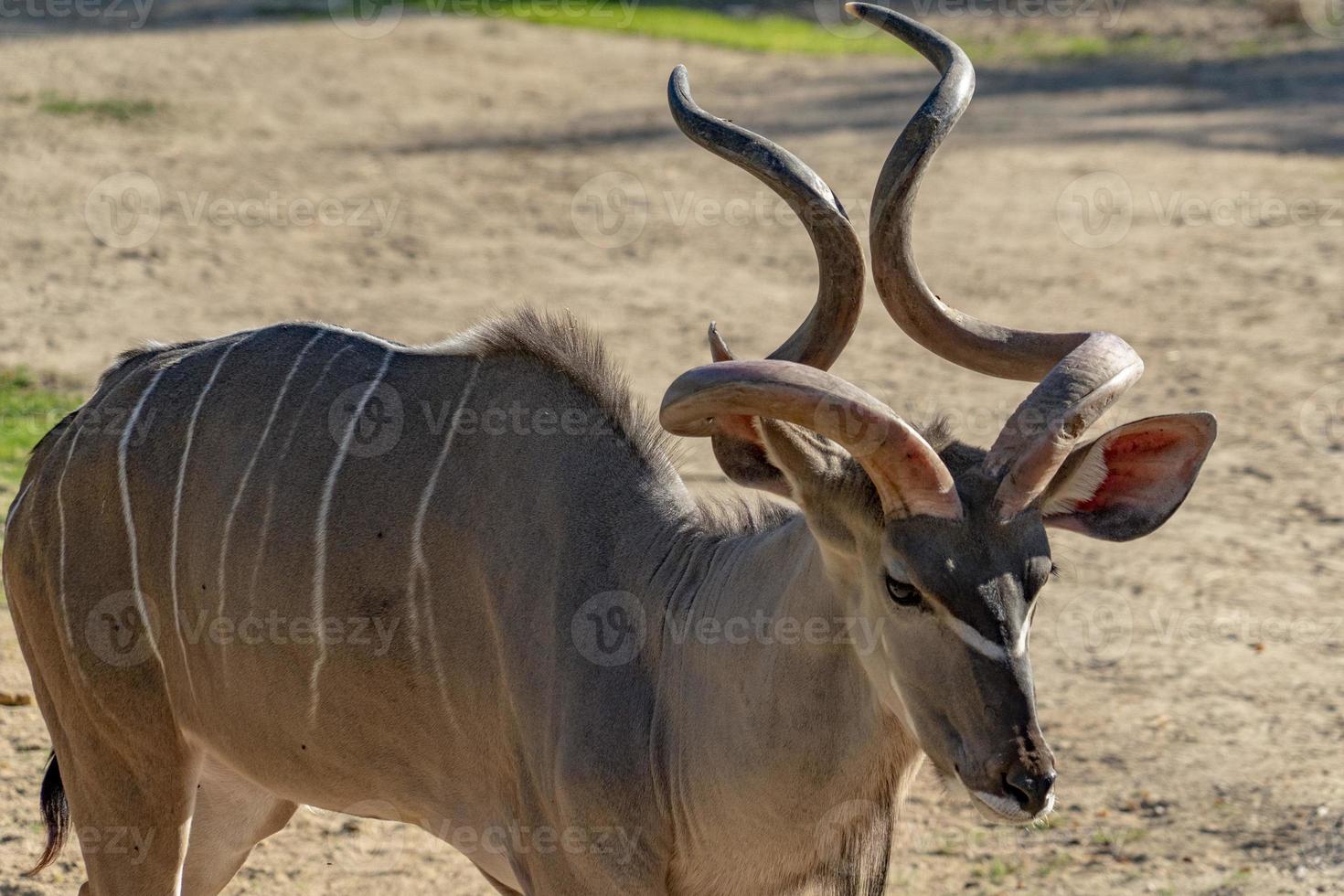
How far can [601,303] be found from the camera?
9.66 metres

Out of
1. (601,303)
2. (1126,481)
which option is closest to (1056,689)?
(1126,481)

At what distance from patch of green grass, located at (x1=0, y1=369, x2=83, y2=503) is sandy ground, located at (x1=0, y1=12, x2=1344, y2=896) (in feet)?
0.87

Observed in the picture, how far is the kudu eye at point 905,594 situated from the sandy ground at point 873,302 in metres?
0.71

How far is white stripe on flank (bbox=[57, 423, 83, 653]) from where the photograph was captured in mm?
3619

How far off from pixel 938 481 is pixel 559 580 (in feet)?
3.16

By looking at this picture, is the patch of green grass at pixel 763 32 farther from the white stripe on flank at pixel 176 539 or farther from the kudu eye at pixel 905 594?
the kudu eye at pixel 905 594

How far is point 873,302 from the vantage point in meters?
9.95

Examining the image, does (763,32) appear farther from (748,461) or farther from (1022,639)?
(1022,639)

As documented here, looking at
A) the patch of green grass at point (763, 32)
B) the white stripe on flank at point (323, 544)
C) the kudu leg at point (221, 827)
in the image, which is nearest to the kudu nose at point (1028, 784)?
the white stripe on flank at point (323, 544)

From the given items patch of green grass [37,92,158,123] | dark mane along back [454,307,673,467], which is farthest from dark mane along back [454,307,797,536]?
patch of green grass [37,92,158,123]

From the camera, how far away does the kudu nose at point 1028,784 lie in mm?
2627

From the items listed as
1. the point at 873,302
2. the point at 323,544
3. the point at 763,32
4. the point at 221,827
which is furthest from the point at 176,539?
the point at 763,32

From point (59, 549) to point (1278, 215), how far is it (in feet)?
30.5

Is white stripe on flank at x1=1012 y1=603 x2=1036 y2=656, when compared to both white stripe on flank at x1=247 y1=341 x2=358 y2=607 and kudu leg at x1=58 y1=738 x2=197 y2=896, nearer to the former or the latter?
white stripe on flank at x1=247 y1=341 x2=358 y2=607
